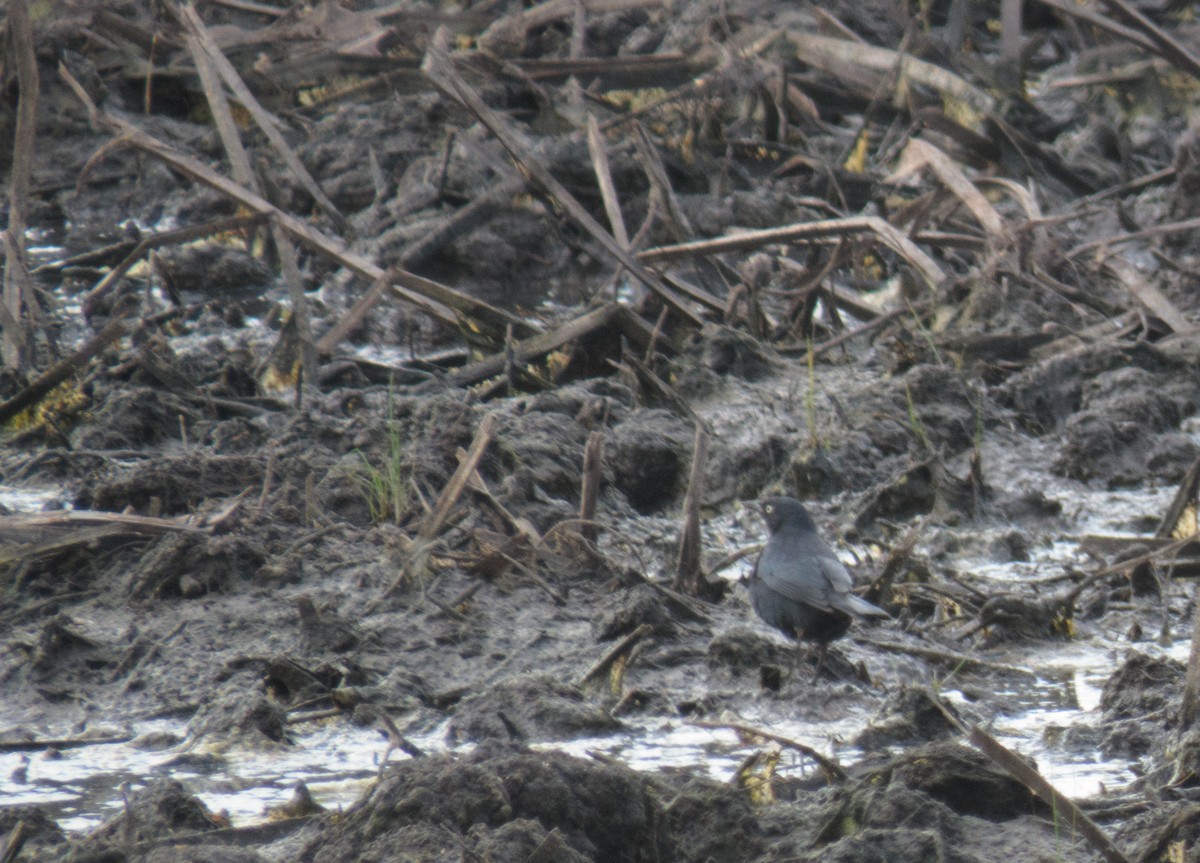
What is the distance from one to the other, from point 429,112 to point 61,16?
2332mm

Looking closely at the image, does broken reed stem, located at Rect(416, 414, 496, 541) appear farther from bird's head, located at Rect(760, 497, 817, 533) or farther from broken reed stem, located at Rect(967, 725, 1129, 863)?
broken reed stem, located at Rect(967, 725, 1129, 863)

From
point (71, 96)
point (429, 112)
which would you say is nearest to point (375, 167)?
point (429, 112)

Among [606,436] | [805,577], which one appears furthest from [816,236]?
[805,577]

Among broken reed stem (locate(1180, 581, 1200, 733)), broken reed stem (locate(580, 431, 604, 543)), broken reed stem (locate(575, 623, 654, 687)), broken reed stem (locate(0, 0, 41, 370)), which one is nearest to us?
broken reed stem (locate(1180, 581, 1200, 733))

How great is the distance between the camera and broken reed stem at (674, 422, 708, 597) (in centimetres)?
457

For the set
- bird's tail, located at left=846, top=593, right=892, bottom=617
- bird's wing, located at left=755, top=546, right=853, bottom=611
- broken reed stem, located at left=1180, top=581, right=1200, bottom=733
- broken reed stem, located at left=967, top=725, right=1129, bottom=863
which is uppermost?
broken reed stem, located at left=967, top=725, right=1129, bottom=863

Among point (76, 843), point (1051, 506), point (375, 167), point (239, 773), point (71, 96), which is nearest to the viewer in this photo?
point (76, 843)

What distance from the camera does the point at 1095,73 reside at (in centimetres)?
1014

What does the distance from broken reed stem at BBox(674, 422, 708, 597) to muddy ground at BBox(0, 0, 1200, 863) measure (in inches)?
2.6

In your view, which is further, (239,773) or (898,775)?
(239,773)

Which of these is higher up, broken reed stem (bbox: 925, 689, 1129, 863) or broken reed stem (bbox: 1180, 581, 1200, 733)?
broken reed stem (bbox: 925, 689, 1129, 863)

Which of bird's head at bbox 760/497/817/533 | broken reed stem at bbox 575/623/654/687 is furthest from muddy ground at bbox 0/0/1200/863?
bird's head at bbox 760/497/817/533

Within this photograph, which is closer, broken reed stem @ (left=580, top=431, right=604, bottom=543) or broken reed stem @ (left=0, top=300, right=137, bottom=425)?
broken reed stem @ (left=580, top=431, right=604, bottom=543)

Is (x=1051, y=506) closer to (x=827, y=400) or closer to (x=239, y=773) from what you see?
(x=827, y=400)
